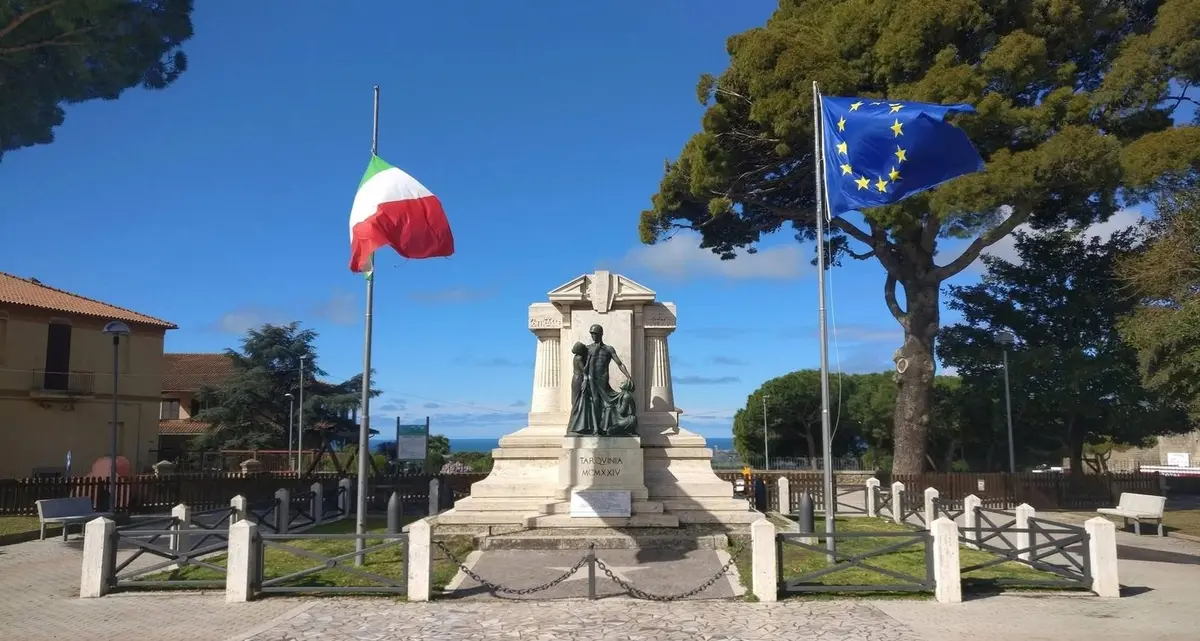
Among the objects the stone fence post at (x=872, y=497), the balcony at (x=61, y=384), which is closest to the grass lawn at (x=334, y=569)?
the stone fence post at (x=872, y=497)

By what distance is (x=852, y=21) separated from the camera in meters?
21.9

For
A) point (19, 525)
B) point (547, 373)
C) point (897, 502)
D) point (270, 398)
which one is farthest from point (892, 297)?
point (270, 398)

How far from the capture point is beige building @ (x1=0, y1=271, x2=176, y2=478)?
2883cm

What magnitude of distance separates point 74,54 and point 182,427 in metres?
34.9

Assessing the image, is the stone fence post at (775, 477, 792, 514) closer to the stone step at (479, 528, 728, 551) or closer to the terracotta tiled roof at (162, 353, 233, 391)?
the stone step at (479, 528, 728, 551)

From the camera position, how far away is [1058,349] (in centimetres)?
2677

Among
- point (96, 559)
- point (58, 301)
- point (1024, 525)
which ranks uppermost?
point (58, 301)

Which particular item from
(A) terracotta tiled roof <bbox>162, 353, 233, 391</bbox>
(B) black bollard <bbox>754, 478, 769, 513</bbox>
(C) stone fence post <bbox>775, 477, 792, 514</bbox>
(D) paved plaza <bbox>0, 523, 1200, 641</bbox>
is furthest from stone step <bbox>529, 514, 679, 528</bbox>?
(A) terracotta tiled roof <bbox>162, 353, 233, 391</bbox>

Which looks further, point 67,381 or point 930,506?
point 67,381

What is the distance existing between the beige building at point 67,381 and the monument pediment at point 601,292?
2275 centimetres

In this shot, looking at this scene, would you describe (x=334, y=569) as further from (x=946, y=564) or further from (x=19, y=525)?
(x=19, y=525)

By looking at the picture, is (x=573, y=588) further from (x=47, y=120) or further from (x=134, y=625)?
(x=47, y=120)

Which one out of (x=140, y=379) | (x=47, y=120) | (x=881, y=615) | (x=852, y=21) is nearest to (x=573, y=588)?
(x=881, y=615)

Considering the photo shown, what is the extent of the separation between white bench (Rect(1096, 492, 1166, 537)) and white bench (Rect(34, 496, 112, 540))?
21.4 metres
